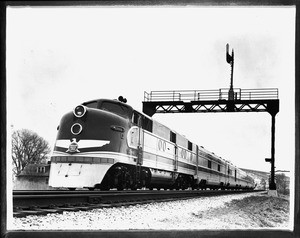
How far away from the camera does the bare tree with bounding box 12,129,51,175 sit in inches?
292

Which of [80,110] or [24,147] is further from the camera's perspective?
[80,110]

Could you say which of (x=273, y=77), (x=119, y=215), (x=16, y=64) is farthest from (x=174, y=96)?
(x=16, y=64)

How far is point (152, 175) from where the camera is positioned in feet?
44.4

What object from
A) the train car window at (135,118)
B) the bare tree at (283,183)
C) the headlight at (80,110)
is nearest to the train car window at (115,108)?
the train car window at (135,118)

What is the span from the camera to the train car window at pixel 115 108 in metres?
11.4

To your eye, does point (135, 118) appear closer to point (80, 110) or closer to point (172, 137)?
point (80, 110)

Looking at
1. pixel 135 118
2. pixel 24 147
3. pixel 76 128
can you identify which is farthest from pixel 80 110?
pixel 24 147

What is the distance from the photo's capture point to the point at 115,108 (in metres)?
11.5

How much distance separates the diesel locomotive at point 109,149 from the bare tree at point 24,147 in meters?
0.85

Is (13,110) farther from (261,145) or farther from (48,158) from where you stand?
(261,145)

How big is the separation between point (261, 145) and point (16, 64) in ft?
18.5

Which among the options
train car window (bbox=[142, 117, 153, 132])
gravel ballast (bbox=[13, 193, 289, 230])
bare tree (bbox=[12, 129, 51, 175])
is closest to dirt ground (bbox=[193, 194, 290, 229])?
gravel ballast (bbox=[13, 193, 289, 230])

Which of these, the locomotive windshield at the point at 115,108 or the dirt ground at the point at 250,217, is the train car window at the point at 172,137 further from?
the dirt ground at the point at 250,217

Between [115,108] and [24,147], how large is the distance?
3721 millimetres
